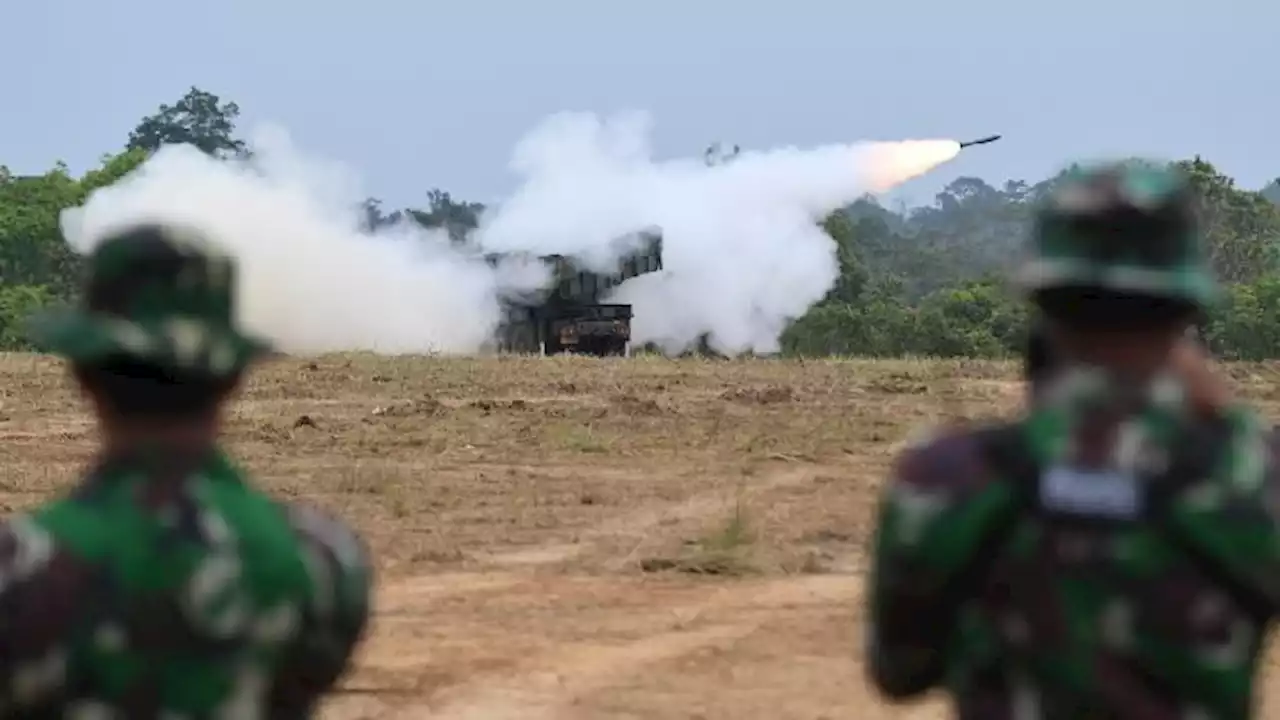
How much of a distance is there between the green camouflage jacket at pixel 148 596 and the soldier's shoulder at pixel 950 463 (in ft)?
2.82

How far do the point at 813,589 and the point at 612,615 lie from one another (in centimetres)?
123

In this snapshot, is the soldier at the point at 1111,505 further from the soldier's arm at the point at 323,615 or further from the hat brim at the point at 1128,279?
the soldier's arm at the point at 323,615

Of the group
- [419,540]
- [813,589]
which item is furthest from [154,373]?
[419,540]

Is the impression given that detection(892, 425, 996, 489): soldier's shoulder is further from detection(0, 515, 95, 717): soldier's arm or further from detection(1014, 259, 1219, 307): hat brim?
detection(0, 515, 95, 717): soldier's arm

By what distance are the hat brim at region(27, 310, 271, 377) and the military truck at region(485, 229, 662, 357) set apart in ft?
87.4

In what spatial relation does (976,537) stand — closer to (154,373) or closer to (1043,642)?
(1043,642)

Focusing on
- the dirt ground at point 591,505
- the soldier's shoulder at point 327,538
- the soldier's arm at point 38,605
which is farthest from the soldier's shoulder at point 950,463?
the dirt ground at point 591,505

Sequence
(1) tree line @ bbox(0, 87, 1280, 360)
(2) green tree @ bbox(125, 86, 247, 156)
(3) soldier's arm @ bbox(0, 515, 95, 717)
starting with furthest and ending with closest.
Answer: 1. (2) green tree @ bbox(125, 86, 247, 156)
2. (1) tree line @ bbox(0, 87, 1280, 360)
3. (3) soldier's arm @ bbox(0, 515, 95, 717)

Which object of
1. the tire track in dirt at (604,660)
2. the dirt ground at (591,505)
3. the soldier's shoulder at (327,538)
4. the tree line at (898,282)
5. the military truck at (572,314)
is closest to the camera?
the soldier's shoulder at (327,538)

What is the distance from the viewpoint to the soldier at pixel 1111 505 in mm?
2527

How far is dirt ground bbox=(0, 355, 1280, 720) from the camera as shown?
26.0 ft

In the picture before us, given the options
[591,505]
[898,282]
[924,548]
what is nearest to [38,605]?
[924,548]

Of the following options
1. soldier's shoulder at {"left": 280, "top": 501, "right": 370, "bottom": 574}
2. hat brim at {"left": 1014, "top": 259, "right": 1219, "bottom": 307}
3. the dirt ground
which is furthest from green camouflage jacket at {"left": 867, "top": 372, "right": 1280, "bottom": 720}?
the dirt ground

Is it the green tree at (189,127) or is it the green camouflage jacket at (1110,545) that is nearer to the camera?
the green camouflage jacket at (1110,545)
